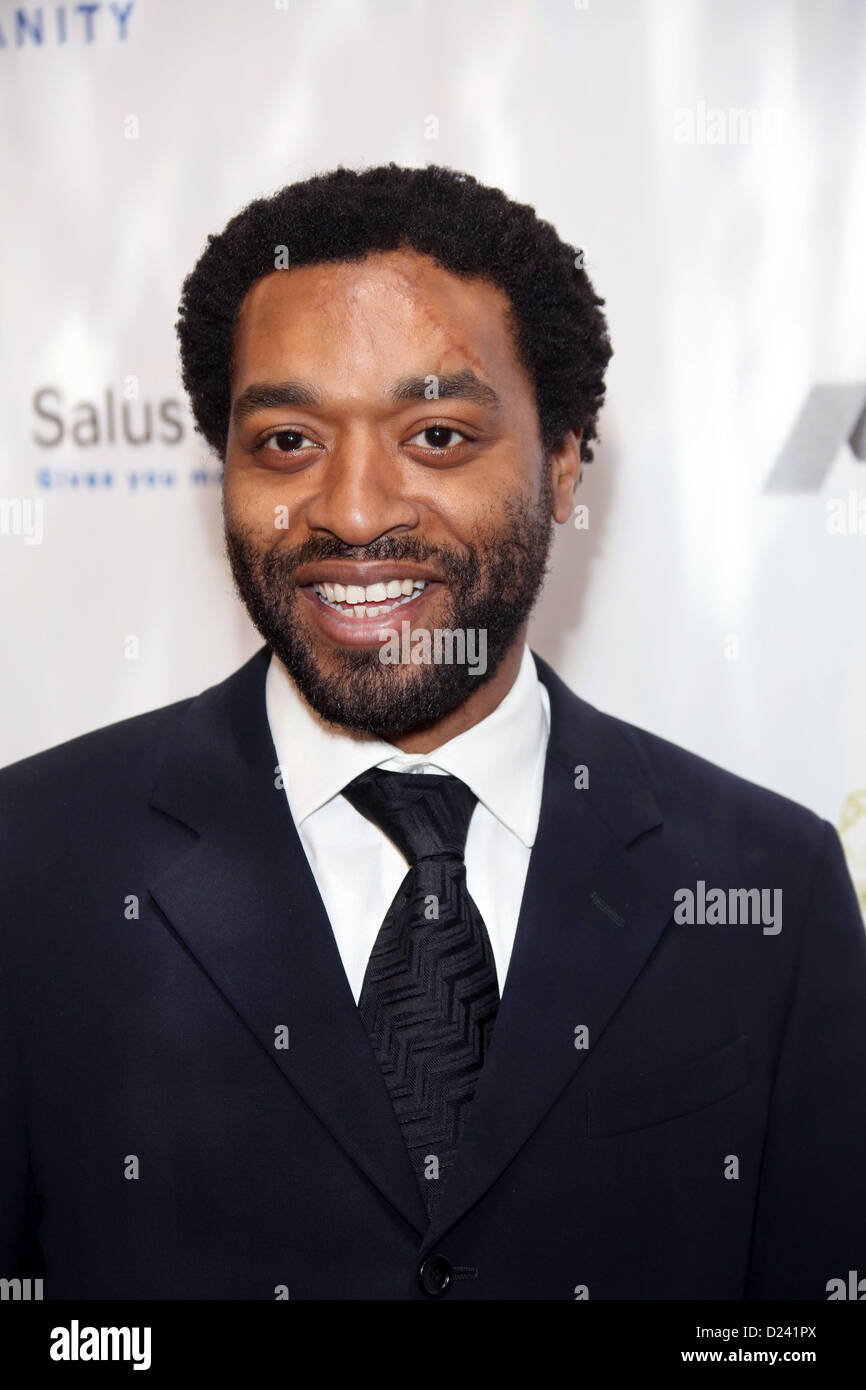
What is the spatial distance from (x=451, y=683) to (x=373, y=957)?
327 mm

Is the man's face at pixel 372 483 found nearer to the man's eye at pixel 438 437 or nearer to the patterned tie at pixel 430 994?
the man's eye at pixel 438 437

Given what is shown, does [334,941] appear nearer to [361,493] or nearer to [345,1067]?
[345,1067]

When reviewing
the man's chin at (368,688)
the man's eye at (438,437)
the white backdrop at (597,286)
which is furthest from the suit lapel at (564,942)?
the white backdrop at (597,286)

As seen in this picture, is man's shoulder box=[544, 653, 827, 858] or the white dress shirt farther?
man's shoulder box=[544, 653, 827, 858]

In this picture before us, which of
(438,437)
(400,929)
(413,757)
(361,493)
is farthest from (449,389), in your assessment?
(400,929)

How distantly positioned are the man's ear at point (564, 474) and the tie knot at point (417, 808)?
0.43m

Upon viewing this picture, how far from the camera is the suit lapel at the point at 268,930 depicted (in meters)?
1.45

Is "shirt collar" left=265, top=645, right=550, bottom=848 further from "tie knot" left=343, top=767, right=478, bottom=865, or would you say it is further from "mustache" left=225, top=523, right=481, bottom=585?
"mustache" left=225, top=523, right=481, bottom=585

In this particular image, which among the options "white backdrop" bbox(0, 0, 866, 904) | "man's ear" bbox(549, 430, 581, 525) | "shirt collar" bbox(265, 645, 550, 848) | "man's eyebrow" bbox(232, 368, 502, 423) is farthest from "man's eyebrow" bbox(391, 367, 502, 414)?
"white backdrop" bbox(0, 0, 866, 904)

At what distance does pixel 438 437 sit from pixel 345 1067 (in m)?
0.71

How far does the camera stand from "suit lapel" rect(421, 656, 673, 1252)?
1481mm

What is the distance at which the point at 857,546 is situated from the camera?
2.31 m

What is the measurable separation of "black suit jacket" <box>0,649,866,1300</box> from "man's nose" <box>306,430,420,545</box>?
0.93ft

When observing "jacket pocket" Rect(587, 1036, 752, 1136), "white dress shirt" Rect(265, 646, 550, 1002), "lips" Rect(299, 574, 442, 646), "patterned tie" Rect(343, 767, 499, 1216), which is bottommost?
"jacket pocket" Rect(587, 1036, 752, 1136)
